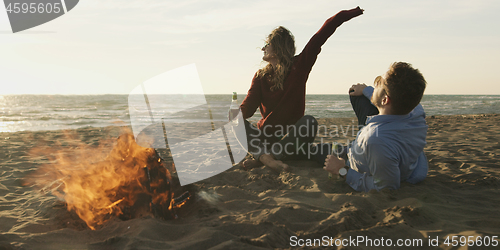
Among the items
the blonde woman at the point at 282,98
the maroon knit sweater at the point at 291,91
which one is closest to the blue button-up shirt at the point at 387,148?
the blonde woman at the point at 282,98

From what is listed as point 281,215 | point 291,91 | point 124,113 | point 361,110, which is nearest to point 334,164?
point 361,110

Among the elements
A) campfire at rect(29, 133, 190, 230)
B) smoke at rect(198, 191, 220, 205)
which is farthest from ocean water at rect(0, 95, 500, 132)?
smoke at rect(198, 191, 220, 205)

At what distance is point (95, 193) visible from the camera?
9.19 feet

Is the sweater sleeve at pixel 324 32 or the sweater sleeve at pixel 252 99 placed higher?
the sweater sleeve at pixel 324 32

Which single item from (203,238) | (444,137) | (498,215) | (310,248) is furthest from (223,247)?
(444,137)

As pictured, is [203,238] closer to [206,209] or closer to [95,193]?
[206,209]

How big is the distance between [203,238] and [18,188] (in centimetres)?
301

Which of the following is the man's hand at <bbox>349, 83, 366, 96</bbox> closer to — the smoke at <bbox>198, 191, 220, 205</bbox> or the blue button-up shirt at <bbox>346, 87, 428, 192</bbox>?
the blue button-up shirt at <bbox>346, 87, 428, 192</bbox>

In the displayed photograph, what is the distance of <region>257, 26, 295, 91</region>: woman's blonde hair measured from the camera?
408cm

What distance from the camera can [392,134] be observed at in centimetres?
272

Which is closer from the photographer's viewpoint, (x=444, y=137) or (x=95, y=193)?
(x=95, y=193)

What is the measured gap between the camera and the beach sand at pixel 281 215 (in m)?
2.18

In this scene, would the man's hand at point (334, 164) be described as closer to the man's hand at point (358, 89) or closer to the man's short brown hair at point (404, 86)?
the man's short brown hair at point (404, 86)

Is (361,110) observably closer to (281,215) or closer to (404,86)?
(404,86)
